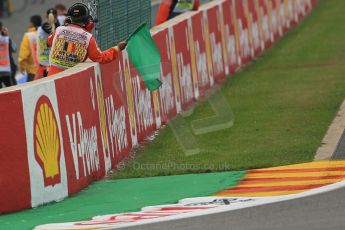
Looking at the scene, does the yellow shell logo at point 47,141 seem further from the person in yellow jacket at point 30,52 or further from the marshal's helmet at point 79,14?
the person in yellow jacket at point 30,52

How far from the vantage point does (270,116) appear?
18.0 metres

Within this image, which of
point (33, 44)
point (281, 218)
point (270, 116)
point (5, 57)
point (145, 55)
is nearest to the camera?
point (281, 218)

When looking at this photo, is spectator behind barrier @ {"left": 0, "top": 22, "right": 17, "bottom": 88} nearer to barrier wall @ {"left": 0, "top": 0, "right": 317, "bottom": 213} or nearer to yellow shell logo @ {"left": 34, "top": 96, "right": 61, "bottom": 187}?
barrier wall @ {"left": 0, "top": 0, "right": 317, "bottom": 213}

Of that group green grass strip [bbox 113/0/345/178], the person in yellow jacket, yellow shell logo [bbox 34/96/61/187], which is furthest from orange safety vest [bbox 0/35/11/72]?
yellow shell logo [bbox 34/96/61/187]

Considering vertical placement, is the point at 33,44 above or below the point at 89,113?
above

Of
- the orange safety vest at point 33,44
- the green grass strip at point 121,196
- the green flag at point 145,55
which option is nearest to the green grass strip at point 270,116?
the green grass strip at point 121,196

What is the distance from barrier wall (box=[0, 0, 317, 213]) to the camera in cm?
1170

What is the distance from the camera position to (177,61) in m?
19.0

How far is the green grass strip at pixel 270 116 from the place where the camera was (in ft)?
46.6

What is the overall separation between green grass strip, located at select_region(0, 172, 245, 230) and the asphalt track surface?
163cm

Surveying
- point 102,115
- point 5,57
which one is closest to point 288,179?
point 102,115

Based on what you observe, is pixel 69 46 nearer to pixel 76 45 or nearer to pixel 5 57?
pixel 76 45

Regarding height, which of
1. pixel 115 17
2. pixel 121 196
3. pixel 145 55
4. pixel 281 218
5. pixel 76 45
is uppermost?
pixel 115 17

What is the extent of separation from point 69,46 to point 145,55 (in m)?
1.28
